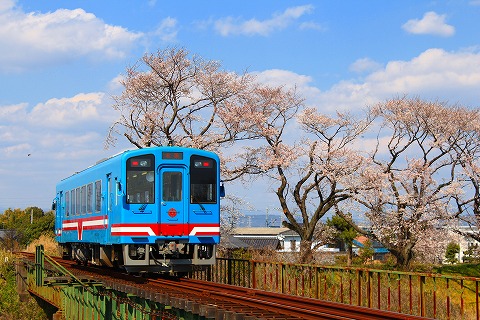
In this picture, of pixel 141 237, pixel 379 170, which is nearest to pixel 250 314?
pixel 141 237

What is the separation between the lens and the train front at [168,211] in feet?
52.9

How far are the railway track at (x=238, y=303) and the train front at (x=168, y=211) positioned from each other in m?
0.56

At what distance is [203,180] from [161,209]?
47.3 inches

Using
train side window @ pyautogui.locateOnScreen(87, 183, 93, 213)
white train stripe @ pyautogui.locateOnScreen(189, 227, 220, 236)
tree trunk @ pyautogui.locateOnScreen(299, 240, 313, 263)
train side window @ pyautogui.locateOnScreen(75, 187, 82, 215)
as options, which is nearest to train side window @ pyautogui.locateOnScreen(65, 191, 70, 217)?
train side window @ pyautogui.locateOnScreen(75, 187, 82, 215)

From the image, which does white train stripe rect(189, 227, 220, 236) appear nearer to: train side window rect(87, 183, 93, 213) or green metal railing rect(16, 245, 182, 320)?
green metal railing rect(16, 245, 182, 320)

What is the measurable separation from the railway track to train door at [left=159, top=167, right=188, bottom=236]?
3.97 feet

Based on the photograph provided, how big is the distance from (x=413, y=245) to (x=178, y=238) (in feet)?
73.7

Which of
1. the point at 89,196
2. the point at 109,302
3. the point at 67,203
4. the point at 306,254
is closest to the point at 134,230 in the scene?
the point at 109,302

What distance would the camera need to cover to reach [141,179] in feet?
53.5

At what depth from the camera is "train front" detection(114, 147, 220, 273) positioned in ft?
52.9

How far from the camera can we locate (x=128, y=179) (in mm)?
16203

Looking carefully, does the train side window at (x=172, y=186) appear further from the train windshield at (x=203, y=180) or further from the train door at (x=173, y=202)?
the train windshield at (x=203, y=180)

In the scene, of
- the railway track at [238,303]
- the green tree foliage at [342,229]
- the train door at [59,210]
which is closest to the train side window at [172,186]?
the railway track at [238,303]

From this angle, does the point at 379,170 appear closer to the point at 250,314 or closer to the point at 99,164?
the point at 99,164
